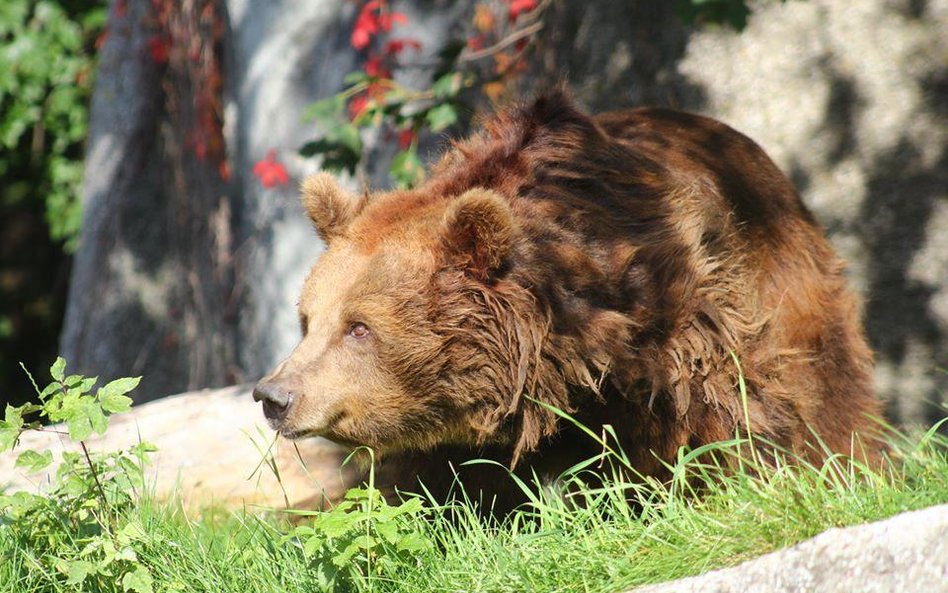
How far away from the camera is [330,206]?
4.51 metres

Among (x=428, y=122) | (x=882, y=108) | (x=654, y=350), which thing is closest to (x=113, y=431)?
(x=428, y=122)

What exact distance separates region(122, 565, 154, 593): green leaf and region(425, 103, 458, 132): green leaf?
3436mm

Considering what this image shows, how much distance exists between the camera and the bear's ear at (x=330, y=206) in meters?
4.51

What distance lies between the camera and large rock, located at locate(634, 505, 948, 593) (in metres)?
2.65

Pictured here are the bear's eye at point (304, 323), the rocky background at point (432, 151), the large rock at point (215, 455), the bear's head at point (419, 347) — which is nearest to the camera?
the bear's head at point (419, 347)

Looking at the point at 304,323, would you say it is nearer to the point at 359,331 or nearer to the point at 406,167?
the point at 359,331

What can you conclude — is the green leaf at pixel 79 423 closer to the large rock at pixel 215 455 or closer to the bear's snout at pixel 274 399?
the bear's snout at pixel 274 399

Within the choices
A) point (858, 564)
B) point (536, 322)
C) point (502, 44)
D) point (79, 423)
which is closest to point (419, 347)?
point (536, 322)

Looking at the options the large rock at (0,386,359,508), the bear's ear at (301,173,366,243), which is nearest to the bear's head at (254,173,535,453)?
the bear's ear at (301,173,366,243)

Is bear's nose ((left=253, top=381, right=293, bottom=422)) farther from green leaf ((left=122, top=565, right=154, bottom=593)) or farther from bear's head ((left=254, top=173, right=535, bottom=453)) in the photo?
green leaf ((left=122, top=565, right=154, bottom=593))

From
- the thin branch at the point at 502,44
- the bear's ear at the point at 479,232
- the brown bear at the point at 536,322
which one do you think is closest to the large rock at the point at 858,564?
the brown bear at the point at 536,322

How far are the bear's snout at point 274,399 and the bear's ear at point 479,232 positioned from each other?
719 mm

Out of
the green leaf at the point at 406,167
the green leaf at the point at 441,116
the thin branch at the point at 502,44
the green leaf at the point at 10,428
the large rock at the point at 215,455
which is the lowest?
the large rock at the point at 215,455

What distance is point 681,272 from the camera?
4.16 meters
